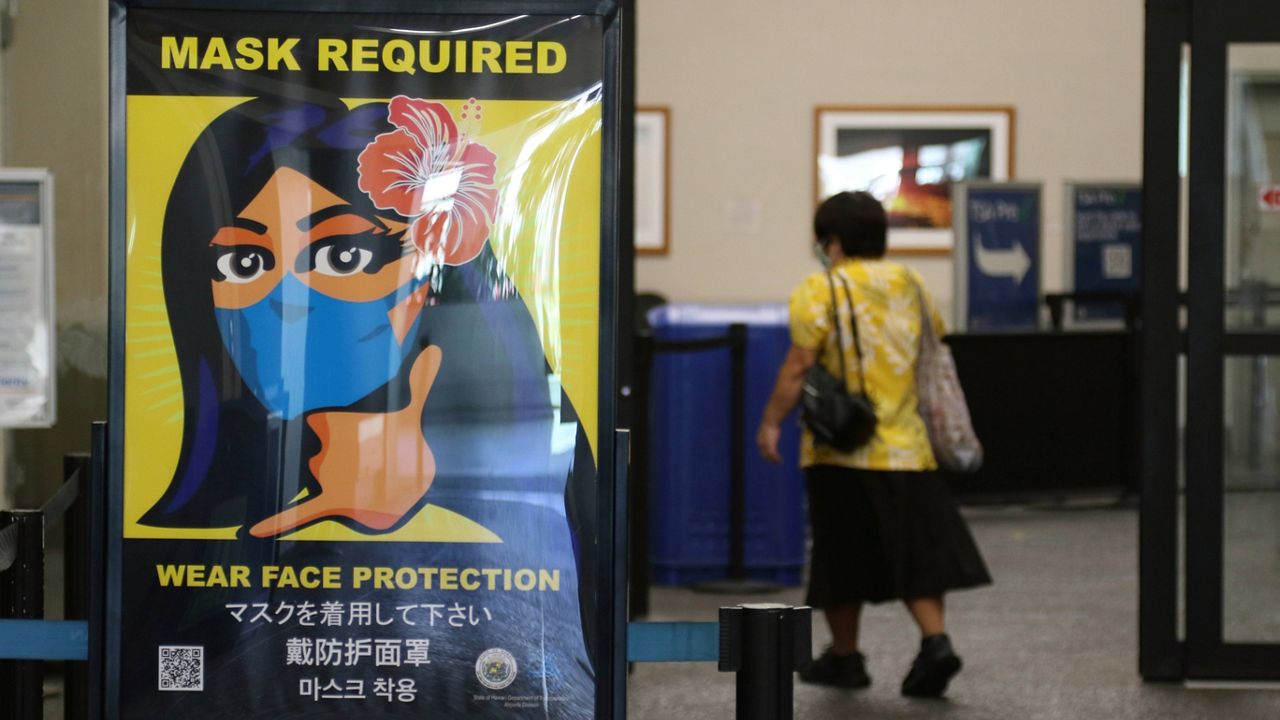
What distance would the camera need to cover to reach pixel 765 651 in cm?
210

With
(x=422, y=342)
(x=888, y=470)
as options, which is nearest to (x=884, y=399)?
(x=888, y=470)

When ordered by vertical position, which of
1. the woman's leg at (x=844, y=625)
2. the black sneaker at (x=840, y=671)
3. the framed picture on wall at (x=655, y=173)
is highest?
the framed picture on wall at (x=655, y=173)

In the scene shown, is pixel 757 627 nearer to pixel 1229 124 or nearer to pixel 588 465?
pixel 588 465

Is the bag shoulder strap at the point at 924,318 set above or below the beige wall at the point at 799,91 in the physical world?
below

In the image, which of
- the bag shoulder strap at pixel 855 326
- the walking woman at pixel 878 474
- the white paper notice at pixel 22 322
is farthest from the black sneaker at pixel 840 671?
the white paper notice at pixel 22 322

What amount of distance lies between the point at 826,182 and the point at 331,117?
999cm

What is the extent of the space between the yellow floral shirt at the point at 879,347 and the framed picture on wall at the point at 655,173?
298 inches

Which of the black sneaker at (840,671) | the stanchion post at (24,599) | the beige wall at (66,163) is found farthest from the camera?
the black sneaker at (840,671)

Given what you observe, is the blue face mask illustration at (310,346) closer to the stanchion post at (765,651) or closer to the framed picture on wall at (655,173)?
the stanchion post at (765,651)

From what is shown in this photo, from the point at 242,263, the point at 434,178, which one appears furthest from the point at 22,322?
the point at 434,178

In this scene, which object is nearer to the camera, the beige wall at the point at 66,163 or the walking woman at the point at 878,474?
the beige wall at the point at 66,163

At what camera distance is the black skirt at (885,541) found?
14.0 feet

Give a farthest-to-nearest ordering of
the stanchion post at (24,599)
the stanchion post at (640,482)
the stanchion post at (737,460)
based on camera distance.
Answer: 1. the stanchion post at (737,460)
2. the stanchion post at (640,482)
3. the stanchion post at (24,599)

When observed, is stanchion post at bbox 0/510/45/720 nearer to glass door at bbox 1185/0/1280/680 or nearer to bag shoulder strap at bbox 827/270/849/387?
bag shoulder strap at bbox 827/270/849/387
